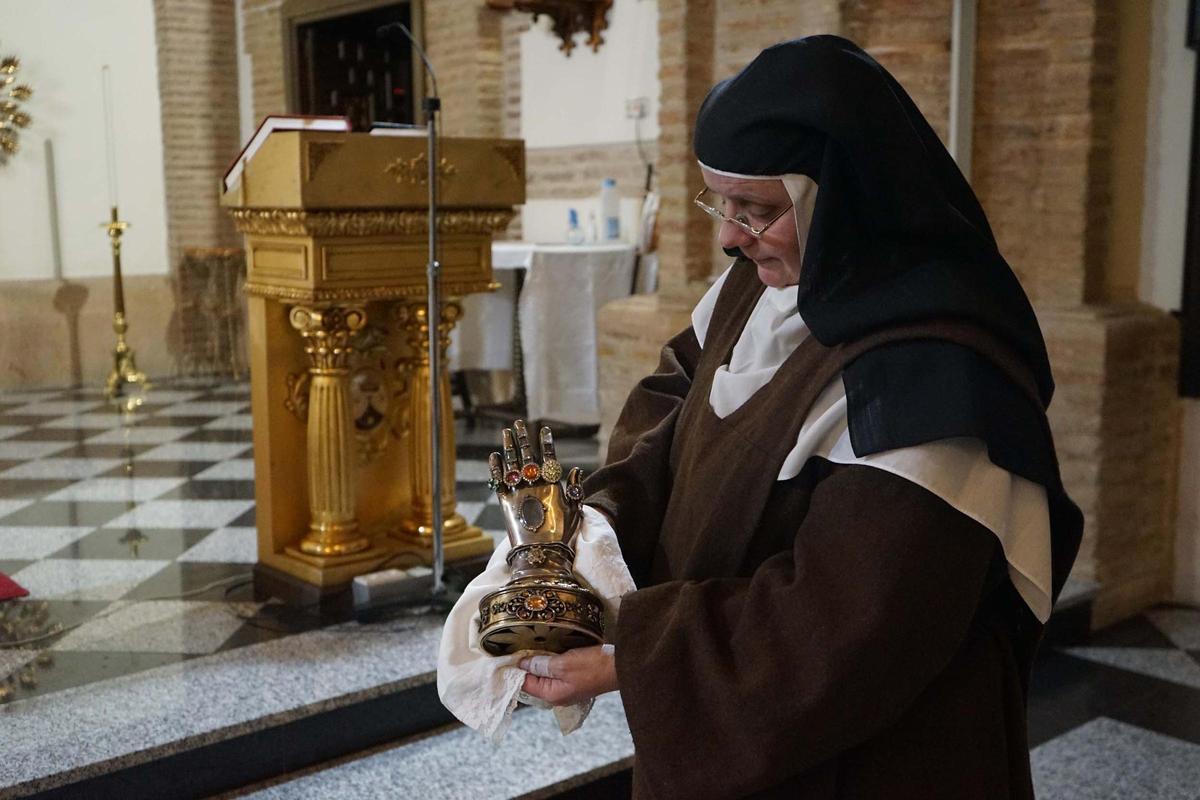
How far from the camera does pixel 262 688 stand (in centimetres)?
303

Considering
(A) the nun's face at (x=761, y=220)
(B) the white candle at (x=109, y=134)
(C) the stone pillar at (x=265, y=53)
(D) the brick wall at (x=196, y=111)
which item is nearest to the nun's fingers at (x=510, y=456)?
(A) the nun's face at (x=761, y=220)

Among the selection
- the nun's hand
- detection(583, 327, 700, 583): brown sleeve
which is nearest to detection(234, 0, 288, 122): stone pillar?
detection(583, 327, 700, 583): brown sleeve

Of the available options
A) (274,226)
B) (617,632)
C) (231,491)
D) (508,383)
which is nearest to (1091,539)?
(274,226)

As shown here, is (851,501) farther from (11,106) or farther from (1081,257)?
(11,106)

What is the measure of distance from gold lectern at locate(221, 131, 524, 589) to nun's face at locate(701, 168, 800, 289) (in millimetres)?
2092

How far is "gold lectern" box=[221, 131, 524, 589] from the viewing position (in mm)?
3400

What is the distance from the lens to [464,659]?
154 centimetres

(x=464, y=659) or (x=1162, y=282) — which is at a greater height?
(x=1162, y=282)

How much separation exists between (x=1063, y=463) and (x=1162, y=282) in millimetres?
705

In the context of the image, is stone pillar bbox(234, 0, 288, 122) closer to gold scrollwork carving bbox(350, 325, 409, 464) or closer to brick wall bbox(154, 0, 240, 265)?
brick wall bbox(154, 0, 240, 265)

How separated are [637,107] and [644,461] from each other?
582 cm

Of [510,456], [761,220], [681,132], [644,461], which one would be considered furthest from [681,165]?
[761,220]

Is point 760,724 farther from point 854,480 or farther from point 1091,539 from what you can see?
point 1091,539

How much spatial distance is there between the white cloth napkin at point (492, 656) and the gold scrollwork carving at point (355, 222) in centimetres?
197
